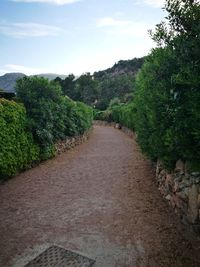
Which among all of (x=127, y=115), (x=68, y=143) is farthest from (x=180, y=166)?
(x=127, y=115)

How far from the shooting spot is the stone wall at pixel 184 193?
5.45 meters

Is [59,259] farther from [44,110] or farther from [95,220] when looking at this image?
[44,110]

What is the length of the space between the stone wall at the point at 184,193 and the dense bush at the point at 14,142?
16.9 ft

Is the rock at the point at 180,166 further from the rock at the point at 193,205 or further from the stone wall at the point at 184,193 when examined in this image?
the rock at the point at 193,205

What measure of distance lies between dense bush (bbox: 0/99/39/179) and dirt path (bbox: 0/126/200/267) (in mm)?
522

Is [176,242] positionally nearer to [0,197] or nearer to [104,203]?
[104,203]

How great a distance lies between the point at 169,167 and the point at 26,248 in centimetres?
369

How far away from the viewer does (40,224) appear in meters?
6.15

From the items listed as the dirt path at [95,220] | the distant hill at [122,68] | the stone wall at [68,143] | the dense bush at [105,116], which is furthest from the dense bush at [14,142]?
the distant hill at [122,68]

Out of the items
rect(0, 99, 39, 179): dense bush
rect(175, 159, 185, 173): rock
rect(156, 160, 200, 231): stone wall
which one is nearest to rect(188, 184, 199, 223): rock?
rect(156, 160, 200, 231): stone wall

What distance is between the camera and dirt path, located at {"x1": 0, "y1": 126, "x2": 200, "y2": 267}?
16.2 feet

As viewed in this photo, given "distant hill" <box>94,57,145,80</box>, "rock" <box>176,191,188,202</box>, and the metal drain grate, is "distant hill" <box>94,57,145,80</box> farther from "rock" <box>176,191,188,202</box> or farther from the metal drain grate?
the metal drain grate

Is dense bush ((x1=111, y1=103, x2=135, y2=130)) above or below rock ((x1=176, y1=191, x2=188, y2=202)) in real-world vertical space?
above

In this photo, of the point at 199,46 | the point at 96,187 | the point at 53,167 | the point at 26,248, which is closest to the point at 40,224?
the point at 26,248
